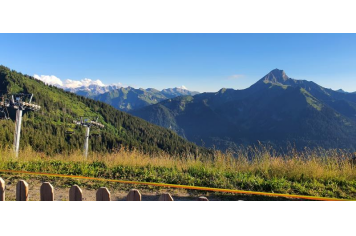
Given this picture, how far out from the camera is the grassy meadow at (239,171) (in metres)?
5.20

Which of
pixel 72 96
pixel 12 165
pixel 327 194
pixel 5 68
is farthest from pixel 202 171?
pixel 5 68

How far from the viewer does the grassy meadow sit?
5203 millimetres

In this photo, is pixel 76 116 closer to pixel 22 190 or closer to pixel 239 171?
pixel 239 171

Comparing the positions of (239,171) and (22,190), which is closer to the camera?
(22,190)

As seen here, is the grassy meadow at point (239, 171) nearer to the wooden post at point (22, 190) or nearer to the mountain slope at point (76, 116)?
the wooden post at point (22, 190)

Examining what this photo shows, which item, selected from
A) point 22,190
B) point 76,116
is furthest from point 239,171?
point 76,116

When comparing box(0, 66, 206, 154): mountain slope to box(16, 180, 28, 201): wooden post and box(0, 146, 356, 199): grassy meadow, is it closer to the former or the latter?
box(0, 146, 356, 199): grassy meadow

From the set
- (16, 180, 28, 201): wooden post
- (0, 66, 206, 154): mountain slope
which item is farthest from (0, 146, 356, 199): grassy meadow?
(0, 66, 206, 154): mountain slope

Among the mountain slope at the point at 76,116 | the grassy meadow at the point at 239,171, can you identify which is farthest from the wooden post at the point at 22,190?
the mountain slope at the point at 76,116

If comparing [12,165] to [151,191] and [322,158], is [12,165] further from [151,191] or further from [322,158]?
[322,158]

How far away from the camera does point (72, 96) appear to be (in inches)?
5556

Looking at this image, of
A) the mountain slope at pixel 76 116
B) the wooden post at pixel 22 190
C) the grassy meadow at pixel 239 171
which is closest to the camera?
the wooden post at pixel 22 190

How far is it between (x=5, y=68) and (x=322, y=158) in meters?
164

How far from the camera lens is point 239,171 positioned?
20.9ft
